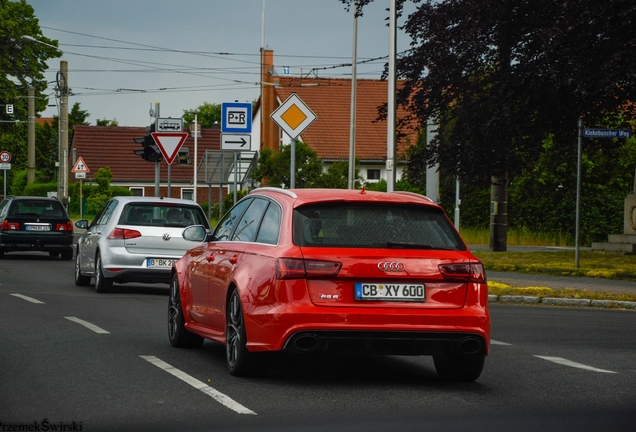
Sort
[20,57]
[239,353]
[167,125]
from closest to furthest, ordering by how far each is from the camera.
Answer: [239,353] → [167,125] → [20,57]

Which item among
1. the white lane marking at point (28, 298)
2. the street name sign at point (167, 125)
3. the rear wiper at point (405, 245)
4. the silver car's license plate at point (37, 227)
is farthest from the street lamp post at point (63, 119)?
the rear wiper at point (405, 245)

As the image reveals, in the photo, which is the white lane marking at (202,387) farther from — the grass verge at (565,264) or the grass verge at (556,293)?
the grass verge at (565,264)

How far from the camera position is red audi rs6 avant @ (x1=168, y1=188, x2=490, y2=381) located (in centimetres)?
891

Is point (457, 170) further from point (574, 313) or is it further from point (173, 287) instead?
point (173, 287)

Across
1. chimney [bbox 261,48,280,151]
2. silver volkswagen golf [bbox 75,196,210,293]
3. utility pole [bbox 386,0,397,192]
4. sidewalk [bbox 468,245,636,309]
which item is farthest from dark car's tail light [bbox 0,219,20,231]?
chimney [bbox 261,48,280,151]

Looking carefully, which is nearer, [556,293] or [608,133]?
[556,293]

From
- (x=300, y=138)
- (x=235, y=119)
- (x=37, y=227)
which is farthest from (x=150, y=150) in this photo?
(x=300, y=138)

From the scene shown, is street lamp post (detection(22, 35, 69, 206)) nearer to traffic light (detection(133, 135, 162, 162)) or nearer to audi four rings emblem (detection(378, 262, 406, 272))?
traffic light (detection(133, 135, 162, 162))

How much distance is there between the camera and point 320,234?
9.19 meters

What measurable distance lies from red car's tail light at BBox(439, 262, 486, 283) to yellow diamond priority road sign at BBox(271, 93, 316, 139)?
11.7 metres

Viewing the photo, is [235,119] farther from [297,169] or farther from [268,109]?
[268,109]

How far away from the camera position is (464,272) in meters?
9.20

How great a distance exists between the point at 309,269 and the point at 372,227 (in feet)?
2.13

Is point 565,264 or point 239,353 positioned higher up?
point 239,353
